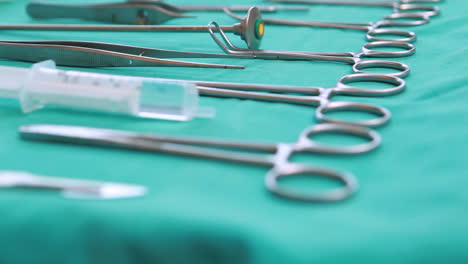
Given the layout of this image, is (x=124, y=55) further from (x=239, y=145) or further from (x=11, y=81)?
(x=239, y=145)

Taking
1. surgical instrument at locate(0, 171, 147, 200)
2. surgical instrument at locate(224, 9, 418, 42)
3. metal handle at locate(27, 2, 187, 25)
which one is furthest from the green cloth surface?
metal handle at locate(27, 2, 187, 25)

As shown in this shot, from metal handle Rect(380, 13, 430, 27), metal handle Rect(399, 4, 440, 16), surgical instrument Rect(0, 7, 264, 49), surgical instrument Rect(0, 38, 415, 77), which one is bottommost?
surgical instrument Rect(0, 38, 415, 77)

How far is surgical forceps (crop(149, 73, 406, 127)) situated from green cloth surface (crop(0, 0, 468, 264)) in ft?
0.06

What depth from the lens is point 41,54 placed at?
69 centimetres

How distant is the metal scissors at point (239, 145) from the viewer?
402mm

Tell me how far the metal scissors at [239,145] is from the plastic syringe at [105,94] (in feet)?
0.18

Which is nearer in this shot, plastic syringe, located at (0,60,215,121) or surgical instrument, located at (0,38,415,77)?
plastic syringe, located at (0,60,215,121)

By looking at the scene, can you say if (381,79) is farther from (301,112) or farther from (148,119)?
(148,119)

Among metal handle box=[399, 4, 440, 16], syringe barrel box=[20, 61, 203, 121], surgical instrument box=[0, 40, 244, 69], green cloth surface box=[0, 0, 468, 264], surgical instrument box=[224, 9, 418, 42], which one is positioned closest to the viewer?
green cloth surface box=[0, 0, 468, 264]

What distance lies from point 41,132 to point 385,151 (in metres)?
0.30

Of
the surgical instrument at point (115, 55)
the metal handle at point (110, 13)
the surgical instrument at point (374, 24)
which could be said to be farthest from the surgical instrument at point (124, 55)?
the metal handle at point (110, 13)

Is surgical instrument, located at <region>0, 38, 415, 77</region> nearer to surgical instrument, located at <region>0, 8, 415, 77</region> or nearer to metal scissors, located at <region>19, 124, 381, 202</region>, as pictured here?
surgical instrument, located at <region>0, 8, 415, 77</region>

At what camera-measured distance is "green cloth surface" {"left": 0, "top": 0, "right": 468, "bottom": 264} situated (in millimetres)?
347

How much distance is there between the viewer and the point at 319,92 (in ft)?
1.90
